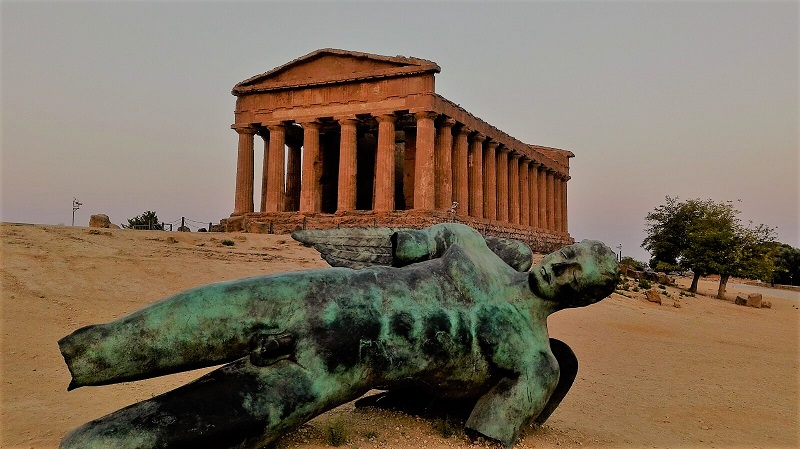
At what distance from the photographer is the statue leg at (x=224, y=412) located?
1860 mm

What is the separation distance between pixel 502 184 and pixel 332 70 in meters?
12.1

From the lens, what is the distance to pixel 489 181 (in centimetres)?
2878

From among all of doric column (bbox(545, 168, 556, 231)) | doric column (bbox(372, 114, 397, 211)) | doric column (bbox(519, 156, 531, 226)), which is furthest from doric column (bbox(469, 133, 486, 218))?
doric column (bbox(545, 168, 556, 231))

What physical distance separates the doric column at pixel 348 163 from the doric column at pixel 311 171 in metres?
1.36

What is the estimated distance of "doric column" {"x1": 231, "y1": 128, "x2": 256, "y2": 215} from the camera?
86.3 feet

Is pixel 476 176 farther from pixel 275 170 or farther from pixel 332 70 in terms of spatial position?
pixel 275 170

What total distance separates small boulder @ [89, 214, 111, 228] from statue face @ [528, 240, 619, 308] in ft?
58.2

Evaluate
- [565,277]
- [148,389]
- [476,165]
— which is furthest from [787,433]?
[476,165]

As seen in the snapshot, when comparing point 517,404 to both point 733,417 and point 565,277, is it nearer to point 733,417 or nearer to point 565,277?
point 565,277

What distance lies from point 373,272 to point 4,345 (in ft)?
19.1

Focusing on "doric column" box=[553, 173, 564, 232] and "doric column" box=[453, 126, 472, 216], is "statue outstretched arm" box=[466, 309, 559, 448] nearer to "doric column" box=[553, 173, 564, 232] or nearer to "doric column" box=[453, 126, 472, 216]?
"doric column" box=[453, 126, 472, 216]

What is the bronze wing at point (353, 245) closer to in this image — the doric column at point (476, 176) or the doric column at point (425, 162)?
the doric column at point (425, 162)

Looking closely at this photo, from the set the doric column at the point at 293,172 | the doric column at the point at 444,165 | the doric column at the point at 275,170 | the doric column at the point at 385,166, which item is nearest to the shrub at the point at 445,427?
the doric column at the point at 385,166

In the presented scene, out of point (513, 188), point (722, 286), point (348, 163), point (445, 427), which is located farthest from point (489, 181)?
point (445, 427)
